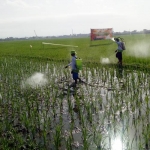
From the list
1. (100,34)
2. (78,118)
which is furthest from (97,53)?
(100,34)

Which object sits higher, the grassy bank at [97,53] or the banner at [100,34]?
the banner at [100,34]

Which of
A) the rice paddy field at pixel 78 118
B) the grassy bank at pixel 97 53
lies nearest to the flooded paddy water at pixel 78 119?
the rice paddy field at pixel 78 118

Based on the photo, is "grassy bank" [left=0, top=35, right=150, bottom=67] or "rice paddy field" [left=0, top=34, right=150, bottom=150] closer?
"rice paddy field" [left=0, top=34, right=150, bottom=150]

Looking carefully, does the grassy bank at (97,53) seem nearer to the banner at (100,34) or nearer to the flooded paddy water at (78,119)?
the banner at (100,34)

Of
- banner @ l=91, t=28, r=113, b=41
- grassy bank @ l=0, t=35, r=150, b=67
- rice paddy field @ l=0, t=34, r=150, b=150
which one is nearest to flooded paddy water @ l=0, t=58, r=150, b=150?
rice paddy field @ l=0, t=34, r=150, b=150

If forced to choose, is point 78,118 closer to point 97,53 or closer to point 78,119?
point 78,119

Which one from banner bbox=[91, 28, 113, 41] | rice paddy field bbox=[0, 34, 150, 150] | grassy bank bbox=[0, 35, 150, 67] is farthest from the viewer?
banner bbox=[91, 28, 113, 41]

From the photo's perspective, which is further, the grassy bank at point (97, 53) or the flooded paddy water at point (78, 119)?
the grassy bank at point (97, 53)

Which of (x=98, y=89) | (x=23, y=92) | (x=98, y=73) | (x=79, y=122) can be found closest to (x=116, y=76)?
(x=98, y=73)

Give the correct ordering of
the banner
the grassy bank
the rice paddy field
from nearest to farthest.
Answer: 1. the rice paddy field
2. the grassy bank
3. the banner

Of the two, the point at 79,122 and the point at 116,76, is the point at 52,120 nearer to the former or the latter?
the point at 79,122

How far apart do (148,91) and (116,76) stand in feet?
7.42

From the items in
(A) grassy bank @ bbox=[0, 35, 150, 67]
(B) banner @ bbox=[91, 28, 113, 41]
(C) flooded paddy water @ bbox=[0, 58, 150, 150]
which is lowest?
(C) flooded paddy water @ bbox=[0, 58, 150, 150]

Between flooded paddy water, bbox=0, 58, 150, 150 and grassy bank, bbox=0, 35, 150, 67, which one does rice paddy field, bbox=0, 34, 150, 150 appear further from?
grassy bank, bbox=0, 35, 150, 67
